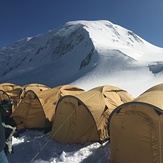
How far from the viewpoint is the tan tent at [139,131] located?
6688 mm

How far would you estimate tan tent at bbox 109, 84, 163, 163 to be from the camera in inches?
263

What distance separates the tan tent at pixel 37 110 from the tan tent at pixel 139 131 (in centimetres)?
503

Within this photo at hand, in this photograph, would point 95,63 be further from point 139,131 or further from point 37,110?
point 139,131

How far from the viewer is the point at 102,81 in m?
42.9

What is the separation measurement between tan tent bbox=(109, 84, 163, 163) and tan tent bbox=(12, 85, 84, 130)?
5027 mm

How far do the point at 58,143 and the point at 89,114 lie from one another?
1.70 m

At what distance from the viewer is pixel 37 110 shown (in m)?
12.3

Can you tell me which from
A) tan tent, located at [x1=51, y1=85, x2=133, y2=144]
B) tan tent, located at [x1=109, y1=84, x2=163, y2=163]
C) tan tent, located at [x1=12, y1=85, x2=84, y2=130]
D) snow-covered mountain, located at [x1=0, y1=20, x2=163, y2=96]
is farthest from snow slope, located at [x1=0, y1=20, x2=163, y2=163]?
tan tent, located at [x1=109, y1=84, x2=163, y2=163]

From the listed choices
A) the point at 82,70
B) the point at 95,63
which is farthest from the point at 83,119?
the point at 82,70

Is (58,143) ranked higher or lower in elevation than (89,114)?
lower

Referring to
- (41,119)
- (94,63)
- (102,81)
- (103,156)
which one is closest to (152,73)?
(102,81)

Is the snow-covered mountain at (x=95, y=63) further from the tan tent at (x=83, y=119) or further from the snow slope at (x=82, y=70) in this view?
the tan tent at (x=83, y=119)

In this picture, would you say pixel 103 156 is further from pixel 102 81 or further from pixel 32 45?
pixel 32 45

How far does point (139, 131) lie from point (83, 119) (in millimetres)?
3037
